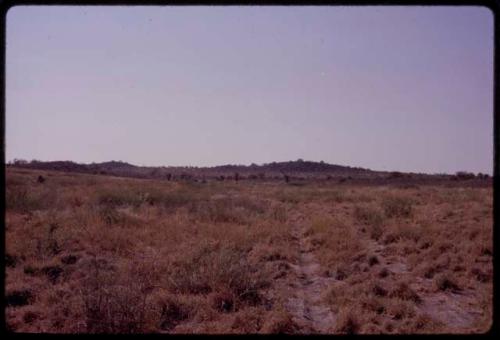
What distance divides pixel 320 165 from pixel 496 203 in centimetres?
12118

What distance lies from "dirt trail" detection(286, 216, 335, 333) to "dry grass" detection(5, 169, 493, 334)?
5.5 inches

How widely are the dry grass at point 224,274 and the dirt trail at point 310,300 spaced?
140mm

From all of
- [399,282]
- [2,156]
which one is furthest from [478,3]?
[399,282]

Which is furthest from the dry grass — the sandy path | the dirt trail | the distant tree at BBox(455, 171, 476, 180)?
the distant tree at BBox(455, 171, 476, 180)

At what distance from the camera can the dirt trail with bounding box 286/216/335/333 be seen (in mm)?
6154

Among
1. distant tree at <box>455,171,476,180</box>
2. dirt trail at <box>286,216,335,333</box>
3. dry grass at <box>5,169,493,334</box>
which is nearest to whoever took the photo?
dry grass at <box>5,169,493,334</box>

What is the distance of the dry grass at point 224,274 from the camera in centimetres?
602

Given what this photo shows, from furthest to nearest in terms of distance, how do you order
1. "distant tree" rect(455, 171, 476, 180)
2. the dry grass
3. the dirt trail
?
"distant tree" rect(455, 171, 476, 180), the dirt trail, the dry grass

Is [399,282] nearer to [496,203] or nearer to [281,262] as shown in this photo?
[281,262]

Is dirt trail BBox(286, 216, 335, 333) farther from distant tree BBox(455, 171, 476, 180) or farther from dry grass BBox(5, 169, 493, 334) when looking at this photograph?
distant tree BBox(455, 171, 476, 180)

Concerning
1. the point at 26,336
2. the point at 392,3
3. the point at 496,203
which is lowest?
the point at 26,336

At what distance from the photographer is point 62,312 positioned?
20.7 ft

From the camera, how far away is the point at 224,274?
766cm

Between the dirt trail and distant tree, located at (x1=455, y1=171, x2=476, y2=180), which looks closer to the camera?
the dirt trail
